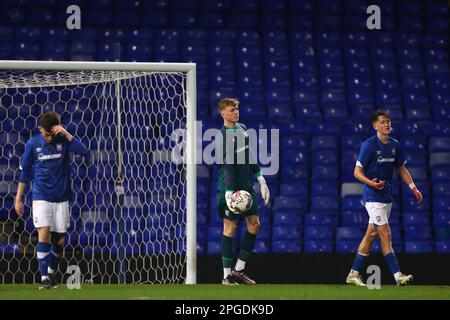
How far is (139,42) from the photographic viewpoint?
12.3 m

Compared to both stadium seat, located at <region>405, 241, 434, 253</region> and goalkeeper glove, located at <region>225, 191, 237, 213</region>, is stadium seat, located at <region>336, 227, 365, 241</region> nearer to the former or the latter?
stadium seat, located at <region>405, 241, 434, 253</region>

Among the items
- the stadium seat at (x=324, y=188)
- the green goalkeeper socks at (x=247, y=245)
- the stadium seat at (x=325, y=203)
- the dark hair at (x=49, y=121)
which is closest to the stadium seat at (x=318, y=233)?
the stadium seat at (x=325, y=203)

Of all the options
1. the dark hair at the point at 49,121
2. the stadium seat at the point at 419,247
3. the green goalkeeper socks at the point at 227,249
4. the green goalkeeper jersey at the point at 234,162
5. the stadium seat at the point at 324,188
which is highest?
the dark hair at the point at 49,121

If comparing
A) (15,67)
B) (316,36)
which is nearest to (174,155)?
(15,67)

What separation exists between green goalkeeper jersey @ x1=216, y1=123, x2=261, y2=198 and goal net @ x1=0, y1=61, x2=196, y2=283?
49.0 inches

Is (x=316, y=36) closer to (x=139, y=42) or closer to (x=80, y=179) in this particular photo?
(x=139, y=42)

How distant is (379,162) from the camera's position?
837 centimetres

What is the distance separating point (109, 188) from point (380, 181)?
139 inches

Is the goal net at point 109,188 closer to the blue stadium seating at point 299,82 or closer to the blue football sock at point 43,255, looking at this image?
the blue stadium seating at point 299,82

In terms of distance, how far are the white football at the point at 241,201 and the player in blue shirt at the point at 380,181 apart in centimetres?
95

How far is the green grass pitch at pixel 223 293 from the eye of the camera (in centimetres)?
680

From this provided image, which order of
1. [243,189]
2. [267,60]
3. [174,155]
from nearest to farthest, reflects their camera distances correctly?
[243,189] < [174,155] < [267,60]

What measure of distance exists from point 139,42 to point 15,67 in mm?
4088

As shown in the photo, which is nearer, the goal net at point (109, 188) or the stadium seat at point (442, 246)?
the goal net at point (109, 188)
